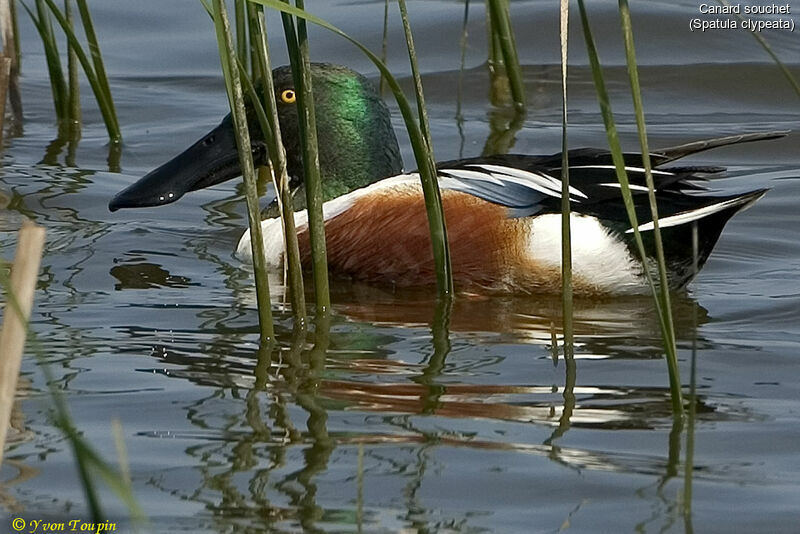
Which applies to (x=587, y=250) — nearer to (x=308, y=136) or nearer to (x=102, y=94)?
(x=308, y=136)

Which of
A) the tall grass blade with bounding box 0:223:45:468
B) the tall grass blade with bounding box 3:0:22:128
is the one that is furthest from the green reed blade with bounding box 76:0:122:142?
the tall grass blade with bounding box 0:223:45:468

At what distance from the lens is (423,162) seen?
397 centimetres

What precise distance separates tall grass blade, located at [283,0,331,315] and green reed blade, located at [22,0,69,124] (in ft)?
8.06

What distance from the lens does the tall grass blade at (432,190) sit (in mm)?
3828

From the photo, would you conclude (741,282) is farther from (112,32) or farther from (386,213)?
(112,32)

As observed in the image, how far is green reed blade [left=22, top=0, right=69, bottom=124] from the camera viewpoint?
616cm

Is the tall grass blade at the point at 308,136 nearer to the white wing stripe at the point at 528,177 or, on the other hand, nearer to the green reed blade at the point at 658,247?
the green reed blade at the point at 658,247

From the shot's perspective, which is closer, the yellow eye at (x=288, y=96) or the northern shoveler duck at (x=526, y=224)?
the northern shoveler duck at (x=526, y=224)

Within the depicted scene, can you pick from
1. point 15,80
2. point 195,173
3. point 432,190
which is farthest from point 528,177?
point 15,80

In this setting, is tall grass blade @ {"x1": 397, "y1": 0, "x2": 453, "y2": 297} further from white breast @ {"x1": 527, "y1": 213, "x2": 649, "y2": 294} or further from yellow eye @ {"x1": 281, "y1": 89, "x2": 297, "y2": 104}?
yellow eye @ {"x1": 281, "y1": 89, "x2": 297, "y2": 104}

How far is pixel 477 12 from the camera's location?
30.5 ft

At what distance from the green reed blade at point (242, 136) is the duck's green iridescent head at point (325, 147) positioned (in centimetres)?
168

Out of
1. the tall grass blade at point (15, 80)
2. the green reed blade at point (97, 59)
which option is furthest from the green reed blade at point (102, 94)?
the tall grass blade at point (15, 80)

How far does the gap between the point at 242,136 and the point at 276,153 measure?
213 millimetres
